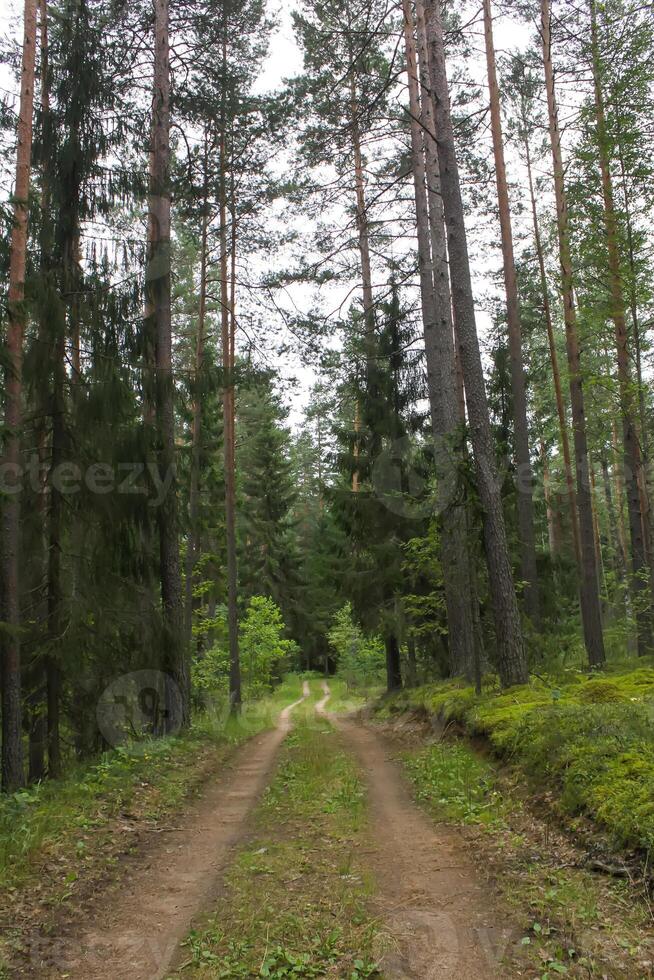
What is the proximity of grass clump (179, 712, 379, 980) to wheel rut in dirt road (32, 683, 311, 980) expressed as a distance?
7.1 inches

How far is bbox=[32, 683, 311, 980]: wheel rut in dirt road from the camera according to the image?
151 inches

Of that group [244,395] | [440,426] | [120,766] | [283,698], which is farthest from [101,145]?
[283,698]

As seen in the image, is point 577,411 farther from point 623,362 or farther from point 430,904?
point 430,904

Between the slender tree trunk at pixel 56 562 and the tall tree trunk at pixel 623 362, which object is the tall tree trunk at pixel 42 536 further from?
the tall tree trunk at pixel 623 362

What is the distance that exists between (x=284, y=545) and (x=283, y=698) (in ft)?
27.8

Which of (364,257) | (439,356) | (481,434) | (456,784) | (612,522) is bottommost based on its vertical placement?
(456,784)

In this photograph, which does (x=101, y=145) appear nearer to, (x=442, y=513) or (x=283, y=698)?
(x=442, y=513)

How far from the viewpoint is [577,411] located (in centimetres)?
1485

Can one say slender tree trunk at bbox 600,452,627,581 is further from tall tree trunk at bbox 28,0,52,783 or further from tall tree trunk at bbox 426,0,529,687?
tall tree trunk at bbox 28,0,52,783

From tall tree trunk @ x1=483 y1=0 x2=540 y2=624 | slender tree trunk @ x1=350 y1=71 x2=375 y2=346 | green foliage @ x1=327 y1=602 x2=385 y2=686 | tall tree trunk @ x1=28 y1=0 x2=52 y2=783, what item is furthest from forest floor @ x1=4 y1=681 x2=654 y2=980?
green foliage @ x1=327 y1=602 x2=385 y2=686

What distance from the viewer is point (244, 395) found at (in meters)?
27.6

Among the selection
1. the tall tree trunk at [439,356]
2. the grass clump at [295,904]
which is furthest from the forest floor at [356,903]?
the tall tree trunk at [439,356]

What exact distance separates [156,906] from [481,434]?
754 centimetres

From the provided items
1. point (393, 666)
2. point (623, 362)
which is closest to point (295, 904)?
point (623, 362)
